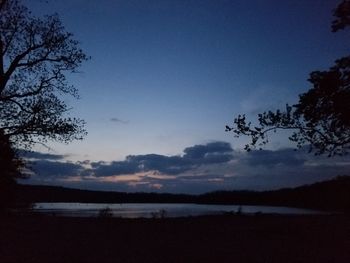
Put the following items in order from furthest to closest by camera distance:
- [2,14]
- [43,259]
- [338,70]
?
[2,14]
[338,70]
[43,259]

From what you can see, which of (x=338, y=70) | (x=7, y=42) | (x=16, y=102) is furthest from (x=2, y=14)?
(x=338, y=70)

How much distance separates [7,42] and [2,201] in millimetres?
12967

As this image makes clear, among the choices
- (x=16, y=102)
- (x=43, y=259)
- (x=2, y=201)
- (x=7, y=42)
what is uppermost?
(x=7, y=42)

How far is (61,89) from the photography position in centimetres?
2897

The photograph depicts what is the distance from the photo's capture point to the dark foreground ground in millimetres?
16500

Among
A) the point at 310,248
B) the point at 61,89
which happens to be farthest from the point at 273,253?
the point at 61,89

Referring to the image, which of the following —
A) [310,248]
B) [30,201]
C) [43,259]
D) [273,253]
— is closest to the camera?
[43,259]

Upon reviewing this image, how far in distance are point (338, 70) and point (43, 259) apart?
13142 mm

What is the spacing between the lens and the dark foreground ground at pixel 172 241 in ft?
54.1

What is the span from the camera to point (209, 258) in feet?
53.7

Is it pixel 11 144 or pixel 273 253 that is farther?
pixel 11 144

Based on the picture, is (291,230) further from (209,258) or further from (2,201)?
(2,201)

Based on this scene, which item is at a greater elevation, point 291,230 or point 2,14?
point 2,14

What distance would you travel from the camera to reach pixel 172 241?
20.5 meters
